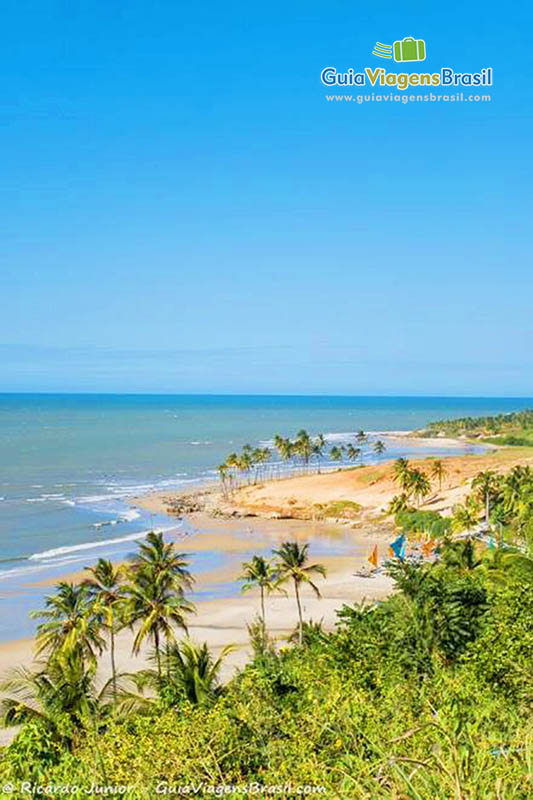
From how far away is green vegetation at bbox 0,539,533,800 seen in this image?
12.1 metres

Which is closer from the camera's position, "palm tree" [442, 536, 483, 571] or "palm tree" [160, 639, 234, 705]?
"palm tree" [160, 639, 234, 705]

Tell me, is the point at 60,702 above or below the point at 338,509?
above

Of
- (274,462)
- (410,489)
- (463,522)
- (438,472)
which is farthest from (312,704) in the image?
(274,462)

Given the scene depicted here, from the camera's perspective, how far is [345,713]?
62.3 feet

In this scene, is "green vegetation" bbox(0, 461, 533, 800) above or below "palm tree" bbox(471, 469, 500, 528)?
above

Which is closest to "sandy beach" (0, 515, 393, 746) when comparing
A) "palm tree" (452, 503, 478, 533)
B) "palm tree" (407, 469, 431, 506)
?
"palm tree" (452, 503, 478, 533)

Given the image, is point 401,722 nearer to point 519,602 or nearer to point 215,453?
point 519,602

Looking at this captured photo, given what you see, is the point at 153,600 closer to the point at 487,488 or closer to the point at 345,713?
the point at 345,713

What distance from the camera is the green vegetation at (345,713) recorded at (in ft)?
39.8

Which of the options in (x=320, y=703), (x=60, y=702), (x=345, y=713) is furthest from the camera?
(x=60, y=702)

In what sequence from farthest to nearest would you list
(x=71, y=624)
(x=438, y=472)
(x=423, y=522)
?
(x=438, y=472) < (x=423, y=522) < (x=71, y=624)

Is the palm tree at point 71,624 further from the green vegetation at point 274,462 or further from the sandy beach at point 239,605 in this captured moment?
the green vegetation at point 274,462

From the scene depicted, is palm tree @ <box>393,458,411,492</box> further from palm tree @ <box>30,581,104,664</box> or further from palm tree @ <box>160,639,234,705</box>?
palm tree @ <box>160,639,234,705</box>

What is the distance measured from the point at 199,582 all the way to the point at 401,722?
4479cm
